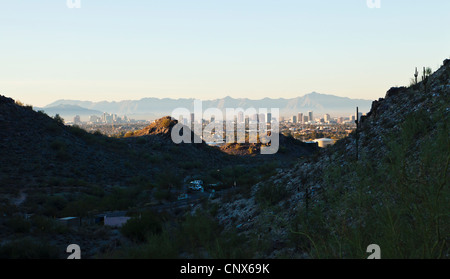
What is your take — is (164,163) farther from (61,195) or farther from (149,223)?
(149,223)

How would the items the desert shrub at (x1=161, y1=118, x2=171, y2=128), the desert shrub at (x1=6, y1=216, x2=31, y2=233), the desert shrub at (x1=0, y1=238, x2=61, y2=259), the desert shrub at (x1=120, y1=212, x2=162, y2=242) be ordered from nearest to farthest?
the desert shrub at (x1=0, y1=238, x2=61, y2=259), the desert shrub at (x1=120, y1=212, x2=162, y2=242), the desert shrub at (x1=6, y1=216, x2=31, y2=233), the desert shrub at (x1=161, y1=118, x2=171, y2=128)

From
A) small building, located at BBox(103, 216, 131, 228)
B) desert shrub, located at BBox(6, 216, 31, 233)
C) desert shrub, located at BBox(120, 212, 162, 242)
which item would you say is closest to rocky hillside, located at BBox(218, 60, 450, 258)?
desert shrub, located at BBox(120, 212, 162, 242)

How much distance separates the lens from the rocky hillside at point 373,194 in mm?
5152

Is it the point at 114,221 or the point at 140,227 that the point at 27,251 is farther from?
the point at 114,221

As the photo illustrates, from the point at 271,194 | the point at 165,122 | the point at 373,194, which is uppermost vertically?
the point at 165,122

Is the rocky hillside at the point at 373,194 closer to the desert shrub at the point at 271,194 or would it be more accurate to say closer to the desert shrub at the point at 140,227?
the desert shrub at the point at 271,194

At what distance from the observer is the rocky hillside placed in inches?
203

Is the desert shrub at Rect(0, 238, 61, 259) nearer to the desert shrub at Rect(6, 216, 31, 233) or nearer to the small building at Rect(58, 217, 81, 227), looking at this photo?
the desert shrub at Rect(6, 216, 31, 233)

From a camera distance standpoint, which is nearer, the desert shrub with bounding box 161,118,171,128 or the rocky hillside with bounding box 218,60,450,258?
the rocky hillside with bounding box 218,60,450,258

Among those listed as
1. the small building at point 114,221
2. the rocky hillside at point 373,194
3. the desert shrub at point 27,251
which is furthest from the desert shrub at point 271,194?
the desert shrub at point 27,251

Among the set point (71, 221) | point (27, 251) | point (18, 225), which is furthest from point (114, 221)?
point (27, 251)

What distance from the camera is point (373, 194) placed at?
7.18 meters

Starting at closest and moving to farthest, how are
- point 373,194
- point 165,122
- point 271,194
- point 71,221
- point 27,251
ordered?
point 373,194
point 27,251
point 271,194
point 71,221
point 165,122
